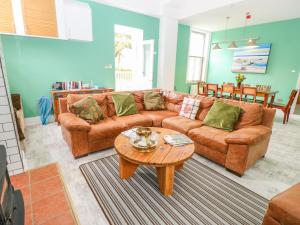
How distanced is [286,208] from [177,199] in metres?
0.88

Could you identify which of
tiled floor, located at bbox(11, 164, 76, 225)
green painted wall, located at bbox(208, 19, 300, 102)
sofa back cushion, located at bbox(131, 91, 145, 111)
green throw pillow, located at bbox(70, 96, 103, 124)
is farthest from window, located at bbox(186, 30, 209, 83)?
tiled floor, located at bbox(11, 164, 76, 225)

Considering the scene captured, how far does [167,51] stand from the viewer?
16.9 ft

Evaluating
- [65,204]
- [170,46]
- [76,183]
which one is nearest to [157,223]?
[65,204]

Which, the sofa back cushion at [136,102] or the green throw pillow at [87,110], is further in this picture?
the sofa back cushion at [136,102]

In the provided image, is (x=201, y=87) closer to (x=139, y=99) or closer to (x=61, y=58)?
(x=139, y=99)

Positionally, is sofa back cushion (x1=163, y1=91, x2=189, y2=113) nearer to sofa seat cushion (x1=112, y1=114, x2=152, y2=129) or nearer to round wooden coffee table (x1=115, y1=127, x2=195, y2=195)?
sofa seat cushion (x1=112, y1=114, x2=152, y2=129)

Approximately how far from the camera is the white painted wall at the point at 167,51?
499cm

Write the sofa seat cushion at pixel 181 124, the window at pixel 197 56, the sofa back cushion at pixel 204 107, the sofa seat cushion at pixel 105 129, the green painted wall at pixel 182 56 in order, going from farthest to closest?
the window at pixel 197 56
the green painted wall at pixel 182 56
the sofa back cushion at pixel 204 107
the sofa seat cushion at pixel 181 124
the sofa seat cushion at pixel 105 129

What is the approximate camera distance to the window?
20.9 feet

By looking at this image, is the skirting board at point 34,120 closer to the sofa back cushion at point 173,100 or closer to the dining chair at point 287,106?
the sofa back cushion at point 173,100

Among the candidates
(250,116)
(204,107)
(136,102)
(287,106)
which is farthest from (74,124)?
(287,106)

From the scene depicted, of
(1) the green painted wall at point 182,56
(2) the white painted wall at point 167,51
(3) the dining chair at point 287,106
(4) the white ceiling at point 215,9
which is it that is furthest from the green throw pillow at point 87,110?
(3) the dining chair at point 287,106

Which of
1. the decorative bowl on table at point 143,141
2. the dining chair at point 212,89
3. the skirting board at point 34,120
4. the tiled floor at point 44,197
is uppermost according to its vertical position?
the dining chair at point 212,89

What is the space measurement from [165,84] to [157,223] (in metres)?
4.42
